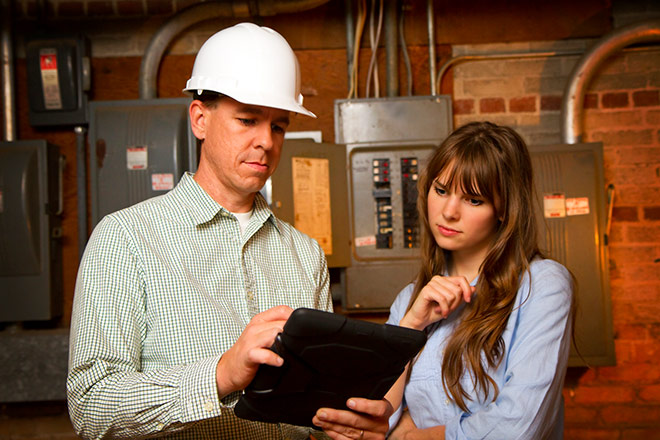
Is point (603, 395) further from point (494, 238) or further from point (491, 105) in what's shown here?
point (494, 238)

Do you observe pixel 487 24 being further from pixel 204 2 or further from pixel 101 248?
pixel 101 248

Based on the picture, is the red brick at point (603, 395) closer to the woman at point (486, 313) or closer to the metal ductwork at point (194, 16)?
the woman at point (486, 313)

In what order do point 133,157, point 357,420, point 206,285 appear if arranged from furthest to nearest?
1. point 133,157
2. point 206,285
3. point 357,420

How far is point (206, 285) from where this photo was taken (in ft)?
3.72

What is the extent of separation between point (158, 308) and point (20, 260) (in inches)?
72.7

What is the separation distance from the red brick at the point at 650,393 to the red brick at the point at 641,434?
0.15m

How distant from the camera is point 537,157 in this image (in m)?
2.50

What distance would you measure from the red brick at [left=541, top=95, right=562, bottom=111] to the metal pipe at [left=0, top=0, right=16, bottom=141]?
8.92 ft

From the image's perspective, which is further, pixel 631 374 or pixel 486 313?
pixel 631 374

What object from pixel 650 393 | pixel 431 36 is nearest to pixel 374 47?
pixel 431 36

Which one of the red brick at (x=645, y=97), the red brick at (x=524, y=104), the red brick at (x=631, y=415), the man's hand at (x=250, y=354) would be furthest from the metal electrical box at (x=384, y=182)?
the man's hand at (x=250, y=354)

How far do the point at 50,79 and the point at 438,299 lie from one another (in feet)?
7.84

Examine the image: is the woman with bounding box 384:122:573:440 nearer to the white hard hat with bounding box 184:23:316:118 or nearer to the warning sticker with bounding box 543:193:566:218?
the white hard hat with bounding box 184:23:316:118

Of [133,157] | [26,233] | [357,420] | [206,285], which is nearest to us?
[357,420]
